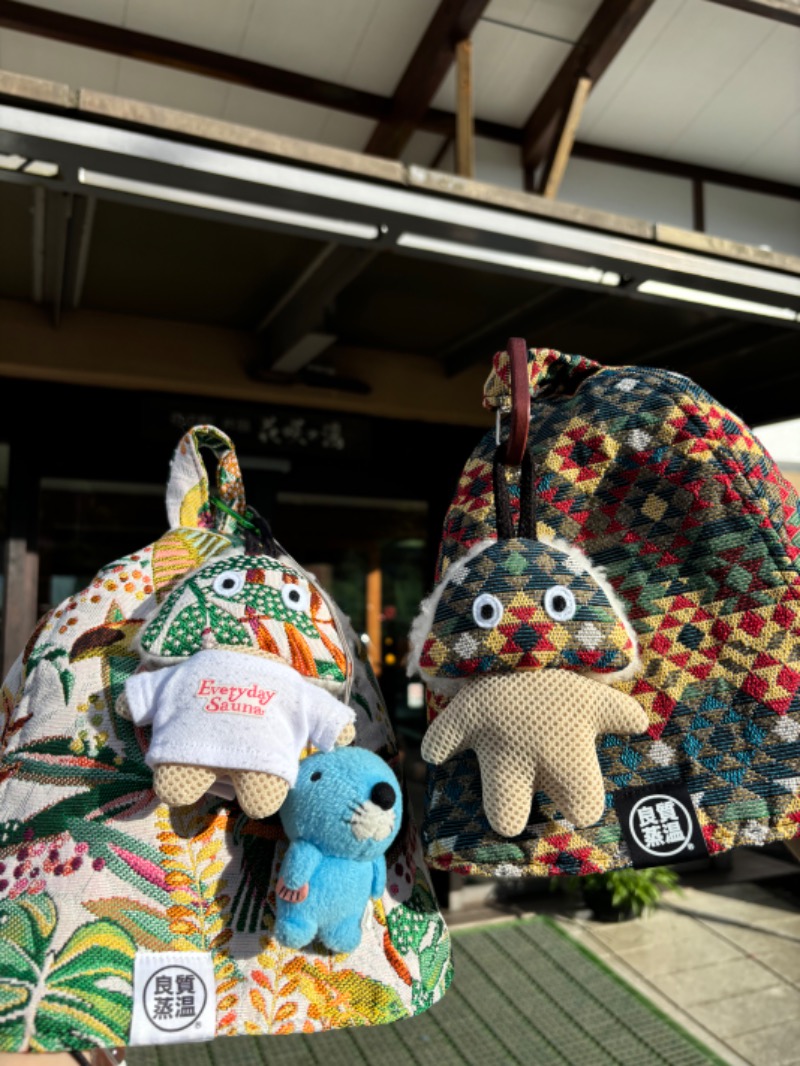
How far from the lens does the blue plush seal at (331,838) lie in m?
0.75

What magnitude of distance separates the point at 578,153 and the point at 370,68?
1190 mm

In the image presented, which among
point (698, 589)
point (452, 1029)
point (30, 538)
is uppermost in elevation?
point (30, 538)

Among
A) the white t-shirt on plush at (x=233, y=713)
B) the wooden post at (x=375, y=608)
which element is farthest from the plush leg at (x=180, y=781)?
the wooden post at (x=375, y=608)

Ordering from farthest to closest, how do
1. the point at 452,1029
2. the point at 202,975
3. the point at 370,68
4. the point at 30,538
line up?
the point at 30,538 → the point at 452,1029 → the point at 370,68 → the point at 202,975

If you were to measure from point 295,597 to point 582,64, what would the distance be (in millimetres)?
3263

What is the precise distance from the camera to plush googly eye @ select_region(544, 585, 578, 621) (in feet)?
2.47

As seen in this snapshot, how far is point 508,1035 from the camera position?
3.41m

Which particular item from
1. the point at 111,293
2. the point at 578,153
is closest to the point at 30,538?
the point at 111,293

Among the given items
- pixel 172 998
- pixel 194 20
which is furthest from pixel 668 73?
pixel 172 998

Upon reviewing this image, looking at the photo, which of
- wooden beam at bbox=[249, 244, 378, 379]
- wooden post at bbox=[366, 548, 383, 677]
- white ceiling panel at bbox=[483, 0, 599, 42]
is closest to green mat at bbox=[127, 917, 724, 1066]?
wooden post at bbox=[366, 548, 383, 677]

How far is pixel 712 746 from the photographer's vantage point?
0.87 metres

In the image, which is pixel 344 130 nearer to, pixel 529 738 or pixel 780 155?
pixel 780 155

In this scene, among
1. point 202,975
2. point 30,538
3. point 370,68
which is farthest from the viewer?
point 30,538

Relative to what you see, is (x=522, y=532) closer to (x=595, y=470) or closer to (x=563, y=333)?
(x=595, y=470)
